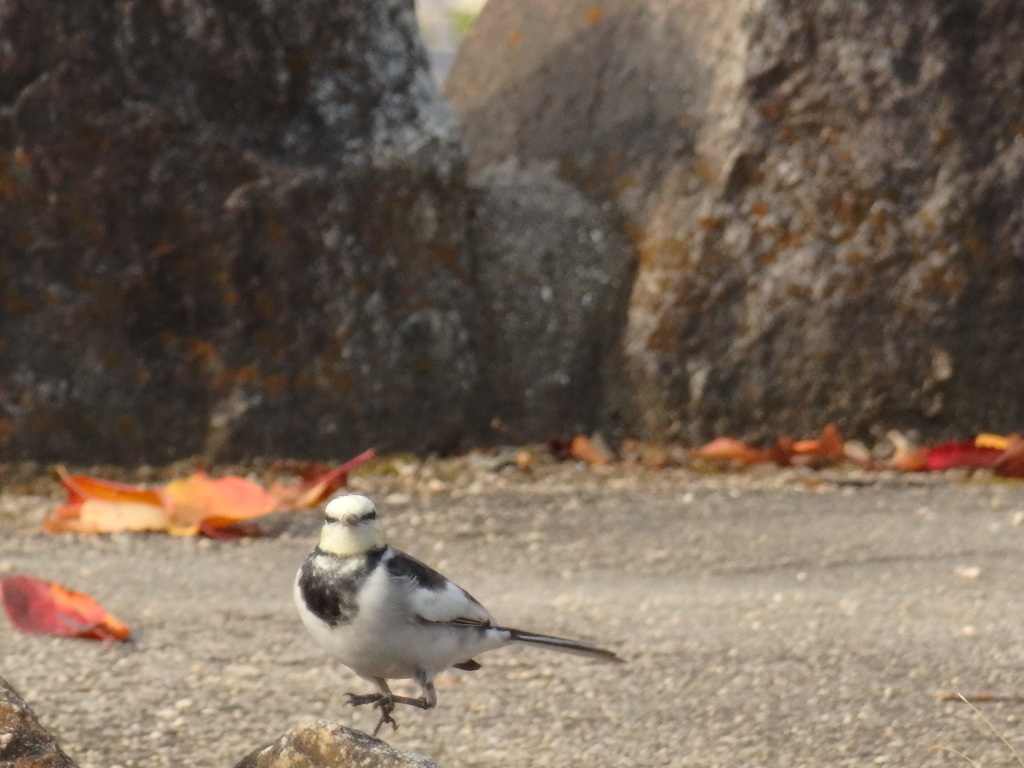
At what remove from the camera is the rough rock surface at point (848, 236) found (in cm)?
→ 399

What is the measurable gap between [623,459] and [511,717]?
1.88 m

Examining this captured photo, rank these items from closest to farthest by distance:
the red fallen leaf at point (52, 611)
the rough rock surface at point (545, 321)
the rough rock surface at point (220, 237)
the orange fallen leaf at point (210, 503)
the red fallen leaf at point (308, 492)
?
the red fallen leaf at point (52, 611), the orange fallen leaf at point (210, 503), the red fallen leaf at point (308, 492), the rough rock surface at point (220, 237), the rough rock surface at point (545, 321)

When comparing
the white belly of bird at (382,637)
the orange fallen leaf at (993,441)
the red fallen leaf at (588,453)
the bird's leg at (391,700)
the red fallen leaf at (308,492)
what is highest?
the white belly of bird at (382,637)

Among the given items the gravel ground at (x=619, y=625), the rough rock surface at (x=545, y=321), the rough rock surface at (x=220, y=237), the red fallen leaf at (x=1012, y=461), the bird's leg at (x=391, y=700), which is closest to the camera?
the bird's leg at (x=391, y=700)

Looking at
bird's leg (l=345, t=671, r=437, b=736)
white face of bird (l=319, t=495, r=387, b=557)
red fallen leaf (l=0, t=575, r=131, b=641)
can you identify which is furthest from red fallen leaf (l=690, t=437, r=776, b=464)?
white face of bird (l=319, t=495, r=387, b=557)

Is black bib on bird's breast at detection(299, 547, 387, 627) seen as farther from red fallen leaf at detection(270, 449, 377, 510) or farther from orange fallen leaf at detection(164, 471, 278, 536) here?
red fallen leaf at detection(270, 449, 377, 510)

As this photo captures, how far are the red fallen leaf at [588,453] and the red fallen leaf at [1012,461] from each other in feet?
3.25

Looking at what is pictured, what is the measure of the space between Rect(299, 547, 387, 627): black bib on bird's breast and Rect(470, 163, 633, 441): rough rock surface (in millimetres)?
2420

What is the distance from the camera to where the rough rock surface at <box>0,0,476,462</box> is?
11.9 feet

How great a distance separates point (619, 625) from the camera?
104 inches

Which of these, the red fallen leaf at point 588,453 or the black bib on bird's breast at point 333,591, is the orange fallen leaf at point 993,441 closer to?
the red fallen leaf at point 588,453

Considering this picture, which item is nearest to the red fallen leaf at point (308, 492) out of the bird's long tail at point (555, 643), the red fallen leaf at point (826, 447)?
the red fallen leaf at point (826, 447)

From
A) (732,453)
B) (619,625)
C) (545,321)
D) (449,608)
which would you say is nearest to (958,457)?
(732,453)

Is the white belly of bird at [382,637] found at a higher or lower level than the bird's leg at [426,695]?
higher
